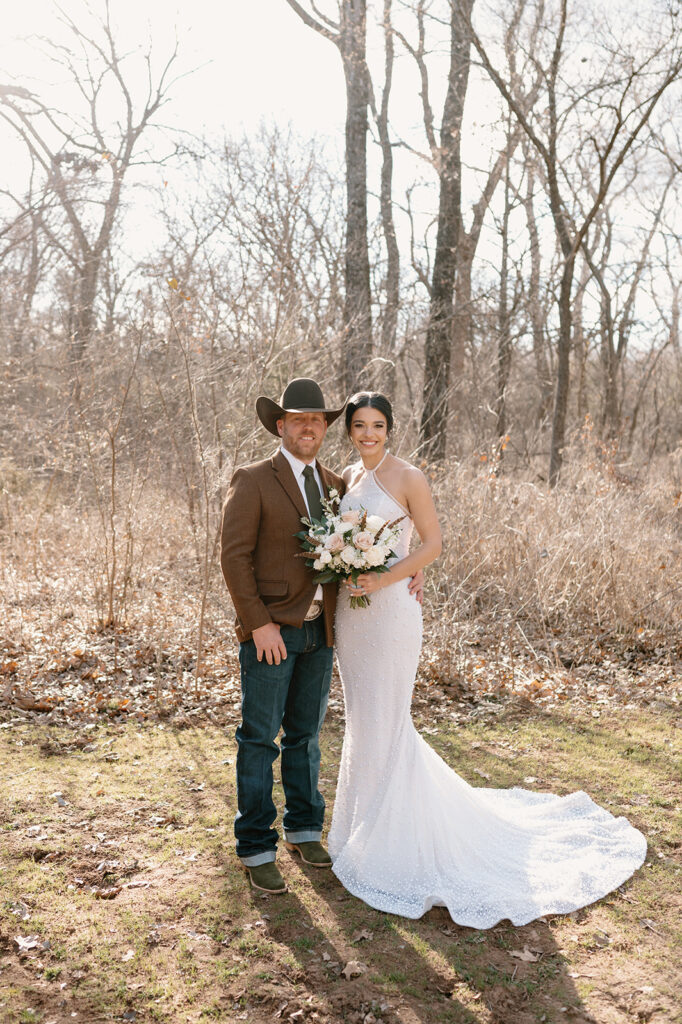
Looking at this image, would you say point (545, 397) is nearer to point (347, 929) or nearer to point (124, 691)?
point (124, 691)

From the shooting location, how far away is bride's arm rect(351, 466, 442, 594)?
12.7ft

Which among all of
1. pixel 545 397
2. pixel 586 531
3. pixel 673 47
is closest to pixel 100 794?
pixel 586 531

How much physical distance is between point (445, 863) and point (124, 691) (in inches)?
137

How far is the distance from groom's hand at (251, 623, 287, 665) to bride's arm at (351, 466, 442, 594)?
490 millimetres

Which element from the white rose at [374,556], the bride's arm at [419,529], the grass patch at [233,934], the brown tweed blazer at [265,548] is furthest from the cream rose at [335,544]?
the grass patch at [233,934]

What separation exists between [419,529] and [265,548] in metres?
0.75

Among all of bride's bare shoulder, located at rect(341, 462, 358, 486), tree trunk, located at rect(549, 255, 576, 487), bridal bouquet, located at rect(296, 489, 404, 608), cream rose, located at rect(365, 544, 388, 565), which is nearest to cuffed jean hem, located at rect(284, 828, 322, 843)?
bridal bouquet, located at rect(296, 489, 404, 608)

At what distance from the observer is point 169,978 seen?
320 centimetres

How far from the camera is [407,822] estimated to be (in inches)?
154

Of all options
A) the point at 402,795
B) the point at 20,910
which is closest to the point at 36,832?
the point at 20,910

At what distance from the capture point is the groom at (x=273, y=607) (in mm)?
3688

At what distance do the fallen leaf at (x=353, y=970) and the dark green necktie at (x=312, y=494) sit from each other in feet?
5.93

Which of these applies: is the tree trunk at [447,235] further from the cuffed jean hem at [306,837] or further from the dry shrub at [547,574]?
the cuffed jean hem at [306,837]

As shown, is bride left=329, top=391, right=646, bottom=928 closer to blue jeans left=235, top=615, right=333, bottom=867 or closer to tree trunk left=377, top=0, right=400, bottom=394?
blue jeans left=235, top=615, right=333, bottom=867
